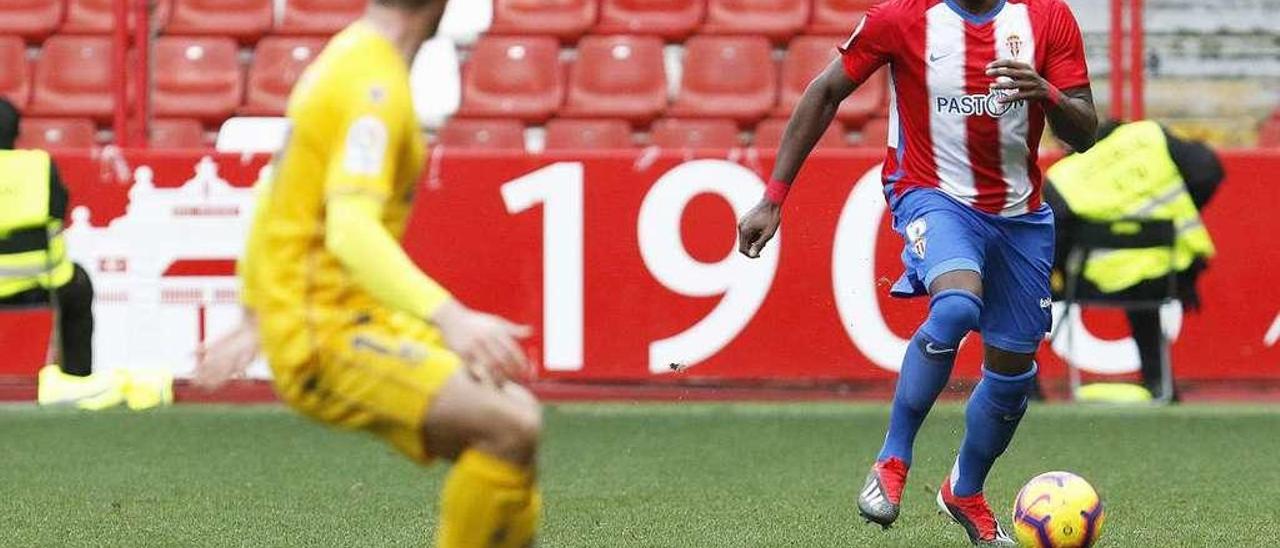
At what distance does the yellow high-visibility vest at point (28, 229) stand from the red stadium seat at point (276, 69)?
2412 mm

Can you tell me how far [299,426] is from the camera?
10625 millimetres

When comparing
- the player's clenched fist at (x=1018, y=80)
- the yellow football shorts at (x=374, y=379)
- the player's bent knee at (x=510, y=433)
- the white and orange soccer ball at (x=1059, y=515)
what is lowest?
the white and orange soccer ball at (x=1059, y=515)

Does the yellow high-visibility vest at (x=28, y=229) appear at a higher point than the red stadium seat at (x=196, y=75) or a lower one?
lower

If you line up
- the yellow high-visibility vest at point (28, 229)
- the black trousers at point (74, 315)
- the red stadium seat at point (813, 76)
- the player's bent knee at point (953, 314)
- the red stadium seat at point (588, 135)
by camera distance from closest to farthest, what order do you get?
the player's bent knee at point (953, 314), the yellow high-visibility vest at point (28, 229), the black trousers at point (74, 315), the red stadium seat at point (588, 135), the red stadium seat at point (813, 76)

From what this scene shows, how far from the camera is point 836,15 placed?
13.8 m

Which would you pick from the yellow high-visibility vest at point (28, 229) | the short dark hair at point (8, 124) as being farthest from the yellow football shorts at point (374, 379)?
the short dark hair at point (8, 124)

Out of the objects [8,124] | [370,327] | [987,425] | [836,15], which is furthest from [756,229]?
[836,15]

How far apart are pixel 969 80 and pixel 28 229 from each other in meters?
5.94

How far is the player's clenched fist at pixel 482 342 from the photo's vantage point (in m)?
3.99

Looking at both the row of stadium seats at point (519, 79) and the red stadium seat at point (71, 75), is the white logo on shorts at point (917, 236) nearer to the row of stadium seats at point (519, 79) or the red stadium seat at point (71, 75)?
the row of stadium seats at point (519, 79)

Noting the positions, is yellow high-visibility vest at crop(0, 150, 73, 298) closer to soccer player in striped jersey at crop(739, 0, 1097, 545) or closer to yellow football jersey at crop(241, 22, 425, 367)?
soccer player in striped jersey at crop(739, 0, 1097, 545)

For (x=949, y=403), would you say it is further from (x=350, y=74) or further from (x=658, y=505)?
(x=350, y=74)

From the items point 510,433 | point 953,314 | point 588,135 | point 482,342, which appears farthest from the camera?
point 588,135

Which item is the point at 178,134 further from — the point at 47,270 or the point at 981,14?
the point at 981,14
